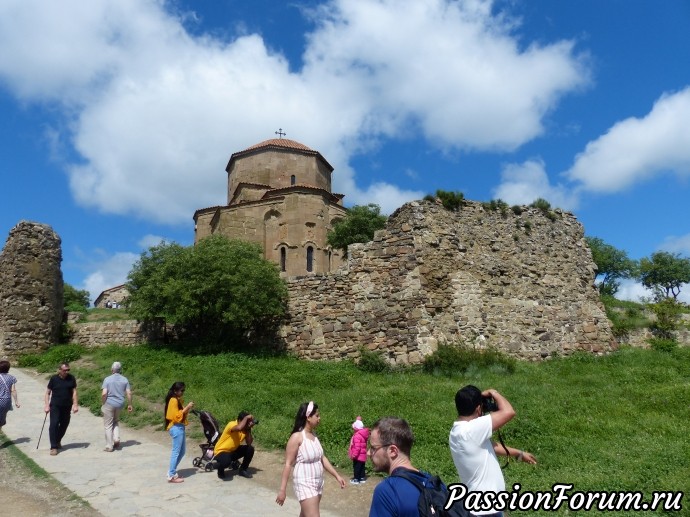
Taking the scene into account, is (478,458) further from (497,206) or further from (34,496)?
(497,206)

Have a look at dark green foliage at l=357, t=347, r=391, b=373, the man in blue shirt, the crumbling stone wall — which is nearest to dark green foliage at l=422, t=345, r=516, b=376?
the crumbling stone wall

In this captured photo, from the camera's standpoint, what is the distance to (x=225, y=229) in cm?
3200

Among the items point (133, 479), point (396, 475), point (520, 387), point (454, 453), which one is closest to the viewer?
point (396, 475)

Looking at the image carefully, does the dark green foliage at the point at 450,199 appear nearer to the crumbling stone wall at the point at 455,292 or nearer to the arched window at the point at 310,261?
the crumbling stone wall at the point at 455,292

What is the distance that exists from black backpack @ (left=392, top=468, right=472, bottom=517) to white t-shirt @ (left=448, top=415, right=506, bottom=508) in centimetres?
75

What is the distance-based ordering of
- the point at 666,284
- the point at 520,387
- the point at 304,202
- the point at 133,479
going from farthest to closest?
1. the point at 666,284
2. the point at 304,202
3. the point at 520,387
4. the point at 133,479

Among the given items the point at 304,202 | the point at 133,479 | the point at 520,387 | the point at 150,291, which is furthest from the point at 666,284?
the point at 133,479

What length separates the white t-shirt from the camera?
12.4 feet

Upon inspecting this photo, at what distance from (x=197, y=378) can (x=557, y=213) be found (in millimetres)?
12840

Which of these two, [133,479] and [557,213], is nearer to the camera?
[133,479]

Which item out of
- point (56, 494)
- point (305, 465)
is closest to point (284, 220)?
point (56, 494)

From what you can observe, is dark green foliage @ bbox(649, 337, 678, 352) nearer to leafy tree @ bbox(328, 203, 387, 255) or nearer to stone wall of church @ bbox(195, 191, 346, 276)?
leafy tree @ bbox(328, 203, 387, 255)

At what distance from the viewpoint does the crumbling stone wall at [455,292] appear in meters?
14.9

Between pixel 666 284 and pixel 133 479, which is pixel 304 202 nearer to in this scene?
pixel 133 479
